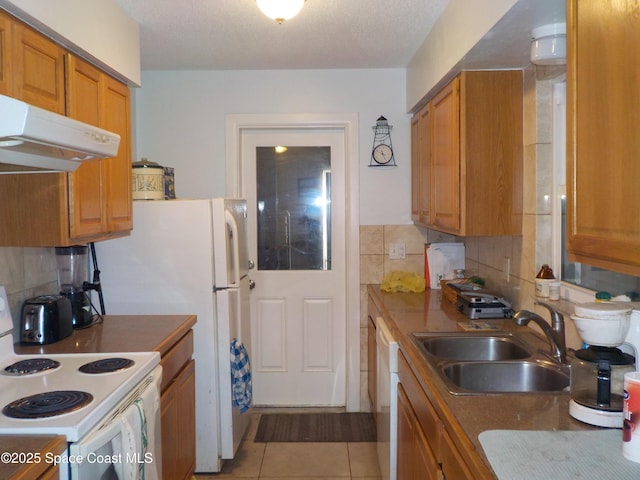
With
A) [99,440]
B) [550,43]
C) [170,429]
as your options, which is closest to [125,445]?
[99,440]

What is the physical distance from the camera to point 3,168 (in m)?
1.96

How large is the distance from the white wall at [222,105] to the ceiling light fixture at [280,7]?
4.88 ft

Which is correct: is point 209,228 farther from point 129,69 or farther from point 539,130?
point 539,130

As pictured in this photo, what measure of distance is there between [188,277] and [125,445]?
4.50 feet

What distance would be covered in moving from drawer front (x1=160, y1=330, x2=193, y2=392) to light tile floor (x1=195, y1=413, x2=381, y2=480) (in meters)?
0.79

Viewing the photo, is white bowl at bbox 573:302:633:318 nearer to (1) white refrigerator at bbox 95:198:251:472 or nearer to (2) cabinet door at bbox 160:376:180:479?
(2) cabinet door at bbox 160:376:180:479

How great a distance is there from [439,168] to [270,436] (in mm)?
1975

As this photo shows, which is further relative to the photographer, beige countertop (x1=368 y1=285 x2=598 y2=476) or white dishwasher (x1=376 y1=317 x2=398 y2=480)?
white dishwasher (x1=376 y1=317 x2=398 y2=480)

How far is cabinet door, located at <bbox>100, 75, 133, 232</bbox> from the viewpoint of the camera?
2512 mm

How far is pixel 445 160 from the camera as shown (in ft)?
9.46

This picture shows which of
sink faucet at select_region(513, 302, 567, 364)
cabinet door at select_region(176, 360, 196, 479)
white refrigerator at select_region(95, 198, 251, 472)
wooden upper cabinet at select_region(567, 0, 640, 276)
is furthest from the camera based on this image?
white refrigerator at select_region(95, 198, 251, 472)

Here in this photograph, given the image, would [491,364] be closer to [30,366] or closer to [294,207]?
[30,366]

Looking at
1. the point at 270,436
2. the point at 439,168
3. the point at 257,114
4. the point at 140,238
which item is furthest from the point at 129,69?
the point at 270,436

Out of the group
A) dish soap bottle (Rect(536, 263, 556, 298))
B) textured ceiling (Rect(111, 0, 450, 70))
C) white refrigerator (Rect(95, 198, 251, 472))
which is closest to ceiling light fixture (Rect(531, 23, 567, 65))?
textured ceiling (Rect(111, 0, 450, 70))
